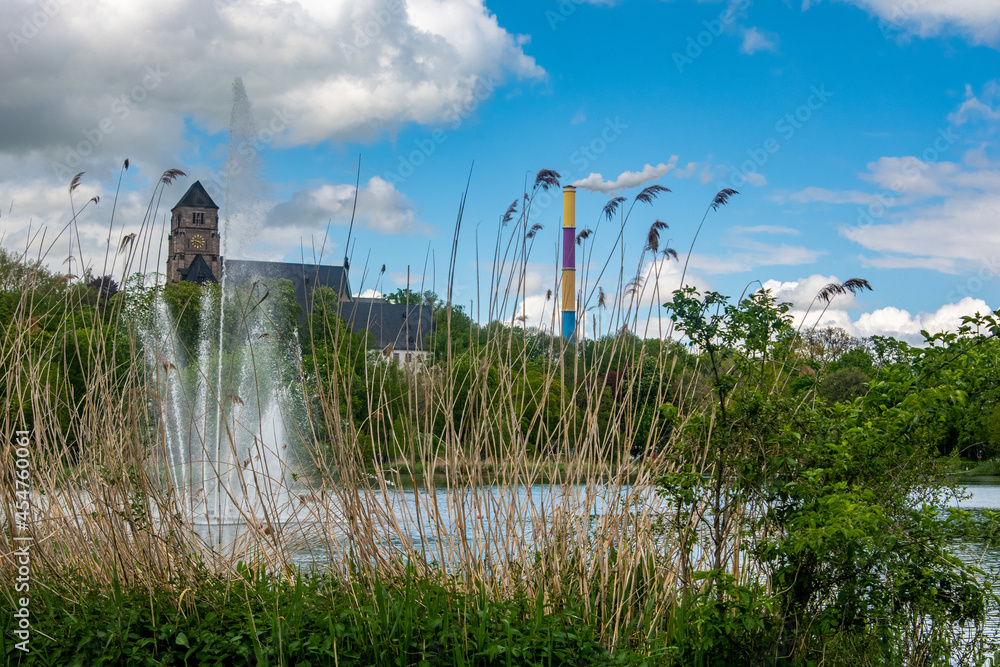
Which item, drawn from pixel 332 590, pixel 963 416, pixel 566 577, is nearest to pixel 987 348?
pixel 963 416

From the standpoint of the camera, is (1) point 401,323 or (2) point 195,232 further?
(2) point 195,232

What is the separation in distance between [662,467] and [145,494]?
7.14 ft

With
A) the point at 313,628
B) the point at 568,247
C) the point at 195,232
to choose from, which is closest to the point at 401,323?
the point at 313,628

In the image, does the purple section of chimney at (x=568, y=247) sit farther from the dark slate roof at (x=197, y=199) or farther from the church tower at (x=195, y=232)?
the dark slate roof at (x=197, y=199)

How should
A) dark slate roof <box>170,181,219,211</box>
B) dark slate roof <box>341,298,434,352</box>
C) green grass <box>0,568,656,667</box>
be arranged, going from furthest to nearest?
dark slate roof <box>170,181,219,211</box> → dark slate roof <box>341,298,434,352</box> → green grass <box>0,568,656,667</box>

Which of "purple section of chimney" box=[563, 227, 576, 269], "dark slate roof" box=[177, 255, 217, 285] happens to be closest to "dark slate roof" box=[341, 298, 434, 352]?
"purple section of chimney" box=[563, 227, 576, 269]

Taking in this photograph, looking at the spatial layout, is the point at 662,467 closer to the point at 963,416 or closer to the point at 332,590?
the point at 963,416

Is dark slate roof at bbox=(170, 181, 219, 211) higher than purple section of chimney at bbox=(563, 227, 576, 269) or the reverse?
higher

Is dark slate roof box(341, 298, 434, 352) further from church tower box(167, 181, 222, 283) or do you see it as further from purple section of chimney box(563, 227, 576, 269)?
church tower box(167, 181, 222, 283)

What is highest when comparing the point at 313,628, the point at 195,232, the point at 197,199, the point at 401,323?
the point at 197,199

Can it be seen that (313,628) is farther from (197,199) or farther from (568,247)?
(197,199)

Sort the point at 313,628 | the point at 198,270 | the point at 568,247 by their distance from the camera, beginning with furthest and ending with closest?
the point at 198,270 → the point at 568,247 → the point at 313,628

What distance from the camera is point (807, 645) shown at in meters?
2.71

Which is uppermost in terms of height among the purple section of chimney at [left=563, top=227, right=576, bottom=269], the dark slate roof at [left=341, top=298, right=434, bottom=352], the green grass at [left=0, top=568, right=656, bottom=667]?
the purple section of chimney at [left=563, top=227, right=576, bottom=269]
